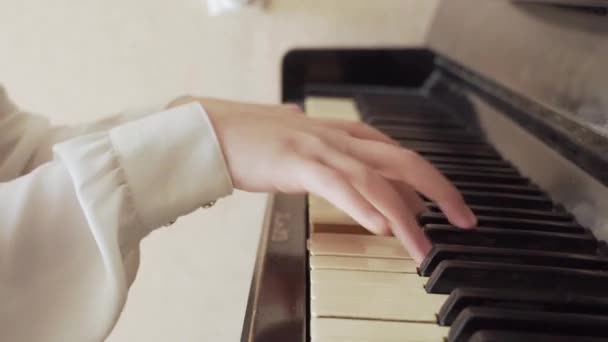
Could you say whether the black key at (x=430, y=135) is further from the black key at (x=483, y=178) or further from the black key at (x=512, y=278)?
the black key at (x=512, y=278)

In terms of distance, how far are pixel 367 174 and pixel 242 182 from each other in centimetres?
9

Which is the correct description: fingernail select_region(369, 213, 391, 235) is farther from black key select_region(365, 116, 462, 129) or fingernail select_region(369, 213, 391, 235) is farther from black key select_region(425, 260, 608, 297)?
black key select_region(365, 116, 462, 129)

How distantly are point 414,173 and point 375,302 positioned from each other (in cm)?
11

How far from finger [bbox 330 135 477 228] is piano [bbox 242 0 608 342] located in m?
0.01

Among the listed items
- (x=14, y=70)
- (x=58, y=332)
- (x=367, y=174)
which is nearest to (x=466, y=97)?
(x=367, y=174)

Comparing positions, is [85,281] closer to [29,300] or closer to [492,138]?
[29,300]

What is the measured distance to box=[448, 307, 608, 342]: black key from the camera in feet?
1.07

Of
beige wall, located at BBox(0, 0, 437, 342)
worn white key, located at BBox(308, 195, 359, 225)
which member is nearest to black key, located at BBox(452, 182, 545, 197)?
worn white key, located at BBox(308, 195, 359, 225)

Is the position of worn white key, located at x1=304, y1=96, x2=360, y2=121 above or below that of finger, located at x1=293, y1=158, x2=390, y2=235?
below

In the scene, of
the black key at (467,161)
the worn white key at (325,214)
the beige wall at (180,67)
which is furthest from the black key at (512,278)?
the beige wall at (180,67)

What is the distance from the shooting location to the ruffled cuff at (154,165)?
440 mm

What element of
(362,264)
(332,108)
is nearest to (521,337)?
(362,264)

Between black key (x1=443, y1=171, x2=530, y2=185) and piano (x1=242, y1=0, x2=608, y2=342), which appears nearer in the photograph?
piano (x1=242, y1=0, x2=608, y2=342)

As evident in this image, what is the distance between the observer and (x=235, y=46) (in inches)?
50.6
